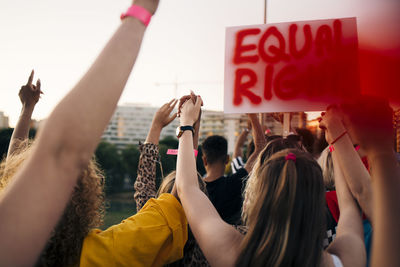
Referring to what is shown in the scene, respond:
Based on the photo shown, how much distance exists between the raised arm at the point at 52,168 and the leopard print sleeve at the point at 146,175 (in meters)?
1.36

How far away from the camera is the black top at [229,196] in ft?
9.83

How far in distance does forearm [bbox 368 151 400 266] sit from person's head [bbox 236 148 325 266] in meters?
0.43

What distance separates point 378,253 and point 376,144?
29 cm

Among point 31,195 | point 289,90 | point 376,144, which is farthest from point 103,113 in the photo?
point 289,90

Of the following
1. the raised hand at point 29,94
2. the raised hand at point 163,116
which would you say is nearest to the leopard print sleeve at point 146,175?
the raised hand at point 163,116

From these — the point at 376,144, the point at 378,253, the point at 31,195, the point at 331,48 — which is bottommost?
the point at 378,253

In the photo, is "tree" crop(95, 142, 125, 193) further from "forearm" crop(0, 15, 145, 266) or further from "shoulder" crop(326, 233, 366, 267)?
"forearm" crop(0, 15, 145, 266)

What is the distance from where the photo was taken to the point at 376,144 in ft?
2.84

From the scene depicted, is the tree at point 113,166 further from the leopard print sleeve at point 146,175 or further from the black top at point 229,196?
the leopard print sleeve at point 146,175

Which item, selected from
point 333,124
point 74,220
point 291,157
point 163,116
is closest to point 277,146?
point 333,124

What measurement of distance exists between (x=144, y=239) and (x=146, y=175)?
0.73m

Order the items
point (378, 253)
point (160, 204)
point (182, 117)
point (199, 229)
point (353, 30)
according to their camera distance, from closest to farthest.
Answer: point (378, 253)
point (199, 229)
point (160, 204)
point (182, 117)
point (353, 30)

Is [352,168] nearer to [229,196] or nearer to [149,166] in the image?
[149,166]

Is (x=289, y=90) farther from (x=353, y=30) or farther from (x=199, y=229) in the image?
(x=199, y=229)
